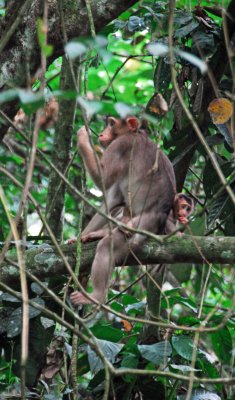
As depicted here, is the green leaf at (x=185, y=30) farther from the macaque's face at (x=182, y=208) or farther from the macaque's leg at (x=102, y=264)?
the macaque's leg at (x=102, y=264)

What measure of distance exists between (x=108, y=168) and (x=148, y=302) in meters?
1.19

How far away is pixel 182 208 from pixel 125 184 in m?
0.60

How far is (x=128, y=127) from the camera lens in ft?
18.3

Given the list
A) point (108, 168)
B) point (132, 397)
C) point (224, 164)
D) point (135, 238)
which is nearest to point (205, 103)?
point (224, 164)

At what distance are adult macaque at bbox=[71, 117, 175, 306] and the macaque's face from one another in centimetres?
6

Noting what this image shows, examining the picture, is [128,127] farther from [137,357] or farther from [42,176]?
[42,176]

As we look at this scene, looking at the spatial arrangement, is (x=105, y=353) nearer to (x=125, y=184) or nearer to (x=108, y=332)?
(x=108, y=332)

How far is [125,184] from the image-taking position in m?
5.38

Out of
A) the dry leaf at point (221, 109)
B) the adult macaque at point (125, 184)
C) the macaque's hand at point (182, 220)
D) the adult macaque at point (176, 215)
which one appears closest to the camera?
the dry leaf at point (221, 109)

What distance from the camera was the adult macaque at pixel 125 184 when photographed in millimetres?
4688

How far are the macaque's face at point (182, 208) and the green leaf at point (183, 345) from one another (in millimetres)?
950

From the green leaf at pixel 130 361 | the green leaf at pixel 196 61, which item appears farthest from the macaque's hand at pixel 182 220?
the green leaf at pixel 196 61

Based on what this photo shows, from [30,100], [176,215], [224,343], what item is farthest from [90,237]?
Answer: [30,100]

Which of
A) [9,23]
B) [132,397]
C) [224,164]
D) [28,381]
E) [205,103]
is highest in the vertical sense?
[9,23]
